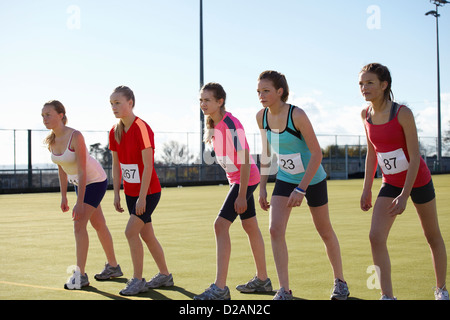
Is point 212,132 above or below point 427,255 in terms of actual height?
above

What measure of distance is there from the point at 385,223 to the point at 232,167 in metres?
1.54

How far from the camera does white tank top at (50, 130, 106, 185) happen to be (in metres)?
6.68

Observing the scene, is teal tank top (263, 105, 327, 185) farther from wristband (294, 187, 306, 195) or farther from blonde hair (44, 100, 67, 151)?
blonde hair (44, 100, 67, 151)

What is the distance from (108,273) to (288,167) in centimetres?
248

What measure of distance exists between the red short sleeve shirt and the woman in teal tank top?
1116mm

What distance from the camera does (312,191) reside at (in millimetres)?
5715

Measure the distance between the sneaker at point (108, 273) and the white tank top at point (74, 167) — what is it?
37.3 inches

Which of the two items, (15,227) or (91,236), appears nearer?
(91,236)

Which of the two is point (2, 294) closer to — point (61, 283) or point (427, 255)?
point (61, 283)

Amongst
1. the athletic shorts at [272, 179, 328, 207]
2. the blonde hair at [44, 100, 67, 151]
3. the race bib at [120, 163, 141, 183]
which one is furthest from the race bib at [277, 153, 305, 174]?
the blonde hair at [44, 100, 67, 151]

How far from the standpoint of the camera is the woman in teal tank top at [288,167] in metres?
5.45

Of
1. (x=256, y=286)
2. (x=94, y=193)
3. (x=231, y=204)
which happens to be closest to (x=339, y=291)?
(x=256, y=286)
